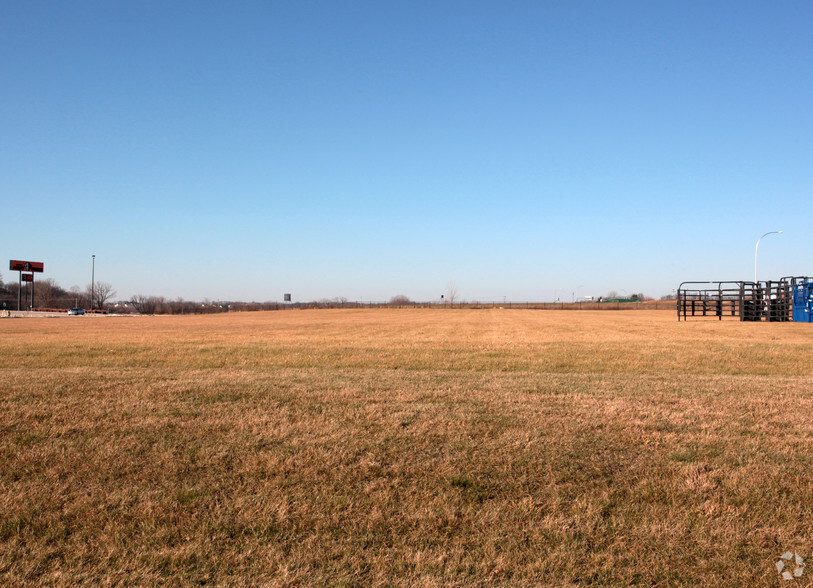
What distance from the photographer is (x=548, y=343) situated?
19484mm

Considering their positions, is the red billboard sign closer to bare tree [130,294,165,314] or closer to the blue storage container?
bare tree [130,294,165,314]

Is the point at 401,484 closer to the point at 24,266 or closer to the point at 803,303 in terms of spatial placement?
the point at 803,303

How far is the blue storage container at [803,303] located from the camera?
30.8 meters

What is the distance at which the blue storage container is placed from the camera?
3076cm

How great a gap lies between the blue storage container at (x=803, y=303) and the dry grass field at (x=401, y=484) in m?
26.7

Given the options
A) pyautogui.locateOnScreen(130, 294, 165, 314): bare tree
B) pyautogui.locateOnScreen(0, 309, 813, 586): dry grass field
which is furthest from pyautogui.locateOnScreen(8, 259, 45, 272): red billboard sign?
pyautogui.locateOnScreen(0, 309, 813, 586): dry grass field

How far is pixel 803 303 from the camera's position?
31.2 m

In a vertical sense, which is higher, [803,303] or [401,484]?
[803,303]

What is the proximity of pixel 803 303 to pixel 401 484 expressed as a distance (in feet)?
115

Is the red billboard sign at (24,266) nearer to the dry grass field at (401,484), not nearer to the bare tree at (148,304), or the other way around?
the bare tree at (148,304)

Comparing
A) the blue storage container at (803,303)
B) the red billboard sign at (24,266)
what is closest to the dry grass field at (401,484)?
the blue storage container at (803,303)

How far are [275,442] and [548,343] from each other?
49.5ft

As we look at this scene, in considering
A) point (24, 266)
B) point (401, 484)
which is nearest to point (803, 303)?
point (401, 484)

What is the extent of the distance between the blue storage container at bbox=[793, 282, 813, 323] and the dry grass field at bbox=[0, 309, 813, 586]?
26678mm
